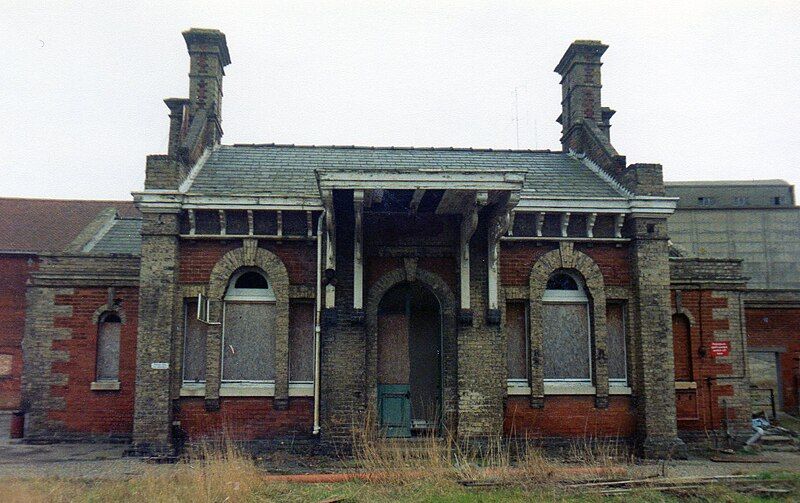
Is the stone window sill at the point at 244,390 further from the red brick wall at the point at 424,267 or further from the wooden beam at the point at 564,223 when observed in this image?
the wooden beam at the point at 564,223

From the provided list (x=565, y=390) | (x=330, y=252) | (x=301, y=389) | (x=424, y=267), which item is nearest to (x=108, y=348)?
(x=301, y=389)

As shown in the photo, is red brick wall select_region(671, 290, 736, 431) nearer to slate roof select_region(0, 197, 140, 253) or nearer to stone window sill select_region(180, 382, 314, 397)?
stone window sill select_region(180, 382, 314, 397)

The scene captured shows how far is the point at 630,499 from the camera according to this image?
916 centimetres

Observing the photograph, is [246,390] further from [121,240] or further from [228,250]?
[121,240]

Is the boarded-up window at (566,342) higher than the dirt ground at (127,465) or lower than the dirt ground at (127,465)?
higher

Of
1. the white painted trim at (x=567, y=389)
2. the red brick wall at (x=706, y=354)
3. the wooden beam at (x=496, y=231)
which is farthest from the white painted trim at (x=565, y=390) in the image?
the red brick wall at (x=706, y=354)

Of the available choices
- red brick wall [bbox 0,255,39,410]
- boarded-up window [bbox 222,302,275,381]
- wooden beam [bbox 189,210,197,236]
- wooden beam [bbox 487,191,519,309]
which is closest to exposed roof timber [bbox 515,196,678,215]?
wooden beam [bbox 487,191,519,309]

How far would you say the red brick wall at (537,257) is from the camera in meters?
13.4

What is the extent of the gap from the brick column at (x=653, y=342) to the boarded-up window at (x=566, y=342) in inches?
39.1

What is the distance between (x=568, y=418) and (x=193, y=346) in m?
7.61

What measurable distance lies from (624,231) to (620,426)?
396cm

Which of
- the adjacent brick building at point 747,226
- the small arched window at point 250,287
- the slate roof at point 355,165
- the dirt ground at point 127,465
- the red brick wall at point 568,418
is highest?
the adjacent brick building at point 747,226

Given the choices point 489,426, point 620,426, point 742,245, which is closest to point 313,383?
point 489,426

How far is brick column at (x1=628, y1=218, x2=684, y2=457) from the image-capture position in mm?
12914
